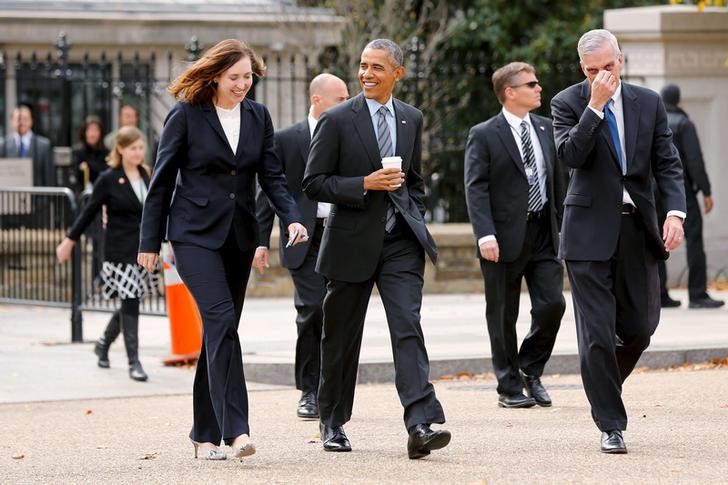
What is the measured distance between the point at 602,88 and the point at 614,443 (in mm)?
1615

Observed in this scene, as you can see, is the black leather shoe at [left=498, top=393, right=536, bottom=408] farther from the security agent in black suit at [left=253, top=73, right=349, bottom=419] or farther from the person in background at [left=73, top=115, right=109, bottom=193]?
the person in background at [left=73, top=115, right=109, bottom=193]

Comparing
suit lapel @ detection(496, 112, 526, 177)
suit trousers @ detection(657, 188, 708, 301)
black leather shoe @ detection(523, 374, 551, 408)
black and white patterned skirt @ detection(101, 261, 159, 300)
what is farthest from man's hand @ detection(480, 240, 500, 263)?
suit trousers @ detection(657, 188, 708, 301)

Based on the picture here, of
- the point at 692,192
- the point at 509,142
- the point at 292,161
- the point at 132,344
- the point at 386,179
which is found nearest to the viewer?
the point at 386,179

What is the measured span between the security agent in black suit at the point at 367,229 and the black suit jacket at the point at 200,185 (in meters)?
0.29

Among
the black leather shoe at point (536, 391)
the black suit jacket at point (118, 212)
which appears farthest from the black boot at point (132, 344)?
the black leather shoe at point (536, 391)

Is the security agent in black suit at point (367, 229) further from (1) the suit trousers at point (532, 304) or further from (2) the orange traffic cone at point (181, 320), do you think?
(2) the orange traffic cone at point (181, 320)

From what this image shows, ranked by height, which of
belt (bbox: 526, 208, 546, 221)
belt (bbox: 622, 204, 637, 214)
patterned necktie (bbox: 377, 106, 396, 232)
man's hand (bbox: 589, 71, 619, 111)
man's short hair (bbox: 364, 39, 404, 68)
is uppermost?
man's short hair (bbox: 364, 39, 404, 68)

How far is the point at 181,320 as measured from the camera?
475 inches

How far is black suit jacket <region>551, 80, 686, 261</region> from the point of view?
25.6 feet

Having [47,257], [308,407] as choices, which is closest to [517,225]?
[308,407]

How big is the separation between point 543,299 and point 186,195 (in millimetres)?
2801

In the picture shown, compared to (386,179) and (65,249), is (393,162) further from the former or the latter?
(65,249)

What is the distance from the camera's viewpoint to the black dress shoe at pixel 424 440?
752 cm

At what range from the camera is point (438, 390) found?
10.8 meters
